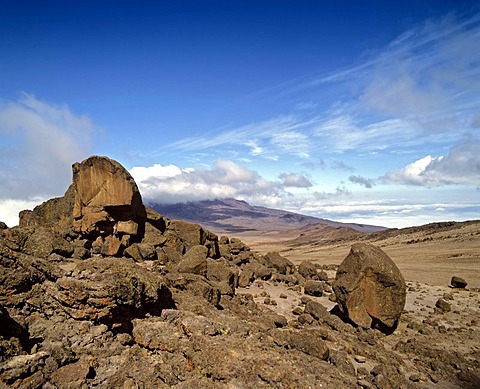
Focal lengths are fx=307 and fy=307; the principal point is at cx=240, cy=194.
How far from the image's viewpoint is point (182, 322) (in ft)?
29.6

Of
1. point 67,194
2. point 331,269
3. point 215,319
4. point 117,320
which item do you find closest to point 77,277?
point 117,320

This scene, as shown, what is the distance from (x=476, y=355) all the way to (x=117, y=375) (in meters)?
14.4

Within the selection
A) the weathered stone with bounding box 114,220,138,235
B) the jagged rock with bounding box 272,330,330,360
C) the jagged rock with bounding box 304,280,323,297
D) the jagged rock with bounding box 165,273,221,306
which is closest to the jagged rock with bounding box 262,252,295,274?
the jagged rock with bounding box 304,280,323,297

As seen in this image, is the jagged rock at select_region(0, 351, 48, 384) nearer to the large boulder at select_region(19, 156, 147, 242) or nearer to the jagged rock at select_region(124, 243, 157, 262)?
the jagged rock at select_region(124, 243, 157, 262)

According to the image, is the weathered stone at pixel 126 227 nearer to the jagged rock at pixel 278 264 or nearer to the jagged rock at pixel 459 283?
the jagged rock at pixel 278 264

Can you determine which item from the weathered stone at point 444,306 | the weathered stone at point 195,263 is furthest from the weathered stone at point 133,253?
the weathered stone at point 444,306

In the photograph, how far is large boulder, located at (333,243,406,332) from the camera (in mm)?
15547

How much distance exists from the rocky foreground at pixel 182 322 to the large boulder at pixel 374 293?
53 millimetres

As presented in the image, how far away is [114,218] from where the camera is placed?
23.0m

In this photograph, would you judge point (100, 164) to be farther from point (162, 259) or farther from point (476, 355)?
point (476, 355)

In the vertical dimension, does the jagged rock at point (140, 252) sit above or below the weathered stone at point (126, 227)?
below

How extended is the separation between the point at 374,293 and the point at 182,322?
36.1 feet

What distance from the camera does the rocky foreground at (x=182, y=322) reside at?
733cm

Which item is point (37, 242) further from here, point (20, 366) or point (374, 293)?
point (374, 293)
